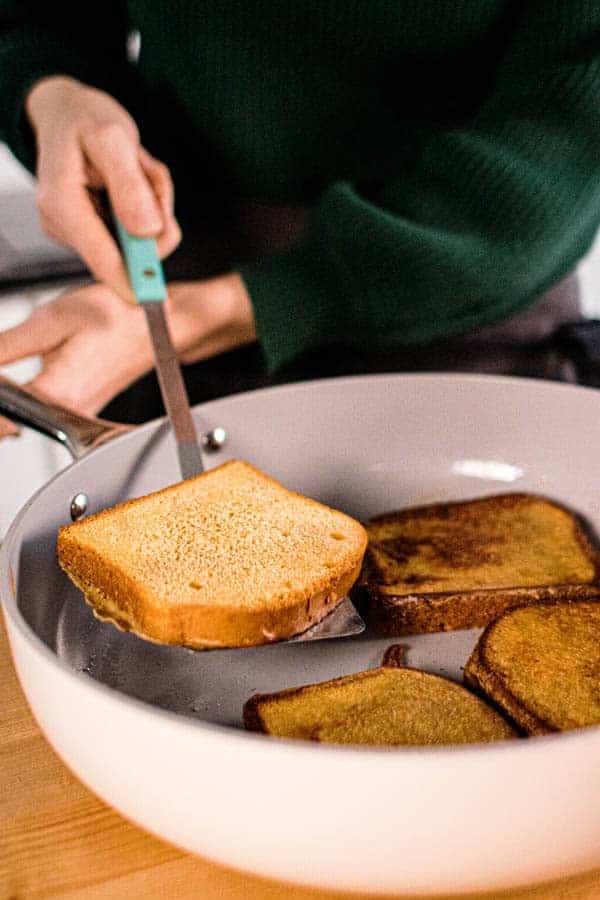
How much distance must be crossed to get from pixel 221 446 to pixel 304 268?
1.13 feet

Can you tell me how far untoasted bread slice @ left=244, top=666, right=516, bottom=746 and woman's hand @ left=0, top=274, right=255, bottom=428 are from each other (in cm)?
39

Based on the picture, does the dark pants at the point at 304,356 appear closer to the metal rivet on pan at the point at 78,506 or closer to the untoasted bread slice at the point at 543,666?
the metal rivet on pan at the point at 78,506

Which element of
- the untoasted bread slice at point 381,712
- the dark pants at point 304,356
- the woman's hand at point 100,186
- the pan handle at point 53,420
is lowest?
the dark pants at point 304,356

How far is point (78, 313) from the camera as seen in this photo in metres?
0.93

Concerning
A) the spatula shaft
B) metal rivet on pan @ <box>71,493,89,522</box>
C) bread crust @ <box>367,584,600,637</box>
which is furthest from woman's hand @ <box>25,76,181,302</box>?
bread crust @ <box>367,584,600,637</box>

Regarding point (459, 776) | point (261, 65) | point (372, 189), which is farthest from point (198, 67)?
point (459, 776)

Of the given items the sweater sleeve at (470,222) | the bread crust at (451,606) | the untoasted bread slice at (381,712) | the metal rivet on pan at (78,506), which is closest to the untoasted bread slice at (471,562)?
the bread crust at (451,606)

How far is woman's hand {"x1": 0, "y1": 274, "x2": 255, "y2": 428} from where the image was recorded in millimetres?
866

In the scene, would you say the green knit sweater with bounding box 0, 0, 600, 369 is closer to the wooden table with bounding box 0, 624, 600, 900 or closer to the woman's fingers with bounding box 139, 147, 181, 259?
the woman's fingers with bounding box 139, 147, 181, 259

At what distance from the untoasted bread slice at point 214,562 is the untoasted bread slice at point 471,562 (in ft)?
0.16

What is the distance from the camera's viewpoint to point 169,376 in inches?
29.4

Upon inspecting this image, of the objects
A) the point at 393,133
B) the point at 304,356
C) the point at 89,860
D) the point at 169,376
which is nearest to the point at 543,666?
the point at 89,860

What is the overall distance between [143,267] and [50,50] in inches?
20.2

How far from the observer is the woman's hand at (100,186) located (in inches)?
33.0
